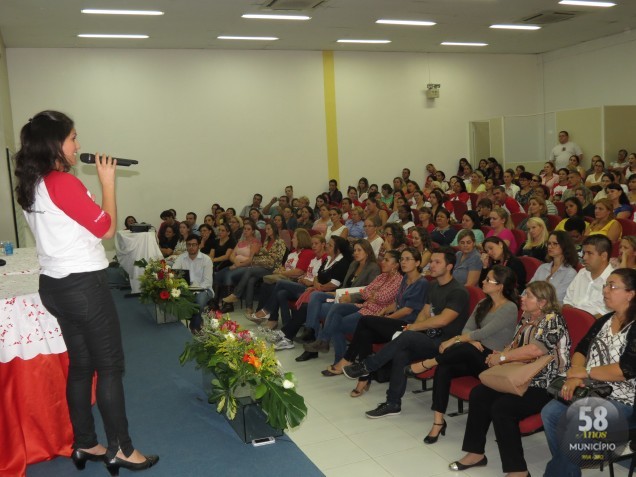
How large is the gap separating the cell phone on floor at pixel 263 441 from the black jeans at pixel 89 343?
2.58 feet

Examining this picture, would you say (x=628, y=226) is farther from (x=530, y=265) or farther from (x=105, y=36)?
(x=105, y=36)

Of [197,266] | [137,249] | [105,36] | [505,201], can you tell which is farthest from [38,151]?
[105,36]

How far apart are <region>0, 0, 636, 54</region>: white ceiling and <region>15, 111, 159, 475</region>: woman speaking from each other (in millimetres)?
6941

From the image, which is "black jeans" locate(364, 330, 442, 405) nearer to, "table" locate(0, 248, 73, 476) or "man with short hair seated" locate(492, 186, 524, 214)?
"table" locate(0, 248, 73, 476)

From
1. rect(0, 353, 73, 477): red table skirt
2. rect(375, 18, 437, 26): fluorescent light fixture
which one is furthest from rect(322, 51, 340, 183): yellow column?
rect(0, 353, 73, 477): red table skirt

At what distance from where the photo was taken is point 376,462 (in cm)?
381

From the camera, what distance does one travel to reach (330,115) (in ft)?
45.9

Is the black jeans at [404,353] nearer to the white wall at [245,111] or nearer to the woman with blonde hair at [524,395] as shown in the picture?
A: the woman with blonde hair at [524,395]

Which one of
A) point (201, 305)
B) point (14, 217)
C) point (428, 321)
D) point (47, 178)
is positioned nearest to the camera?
point (47, 178)

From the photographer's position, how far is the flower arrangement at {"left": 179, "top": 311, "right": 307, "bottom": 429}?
11.7 ft

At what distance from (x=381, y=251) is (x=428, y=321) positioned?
2.57 m

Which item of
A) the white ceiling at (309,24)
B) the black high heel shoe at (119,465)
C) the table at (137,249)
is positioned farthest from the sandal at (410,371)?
the white ceiling at (309,24)

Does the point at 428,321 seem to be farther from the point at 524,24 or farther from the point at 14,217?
the point at 524,24

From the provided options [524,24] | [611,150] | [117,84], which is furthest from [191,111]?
[611,150]
